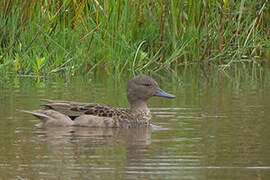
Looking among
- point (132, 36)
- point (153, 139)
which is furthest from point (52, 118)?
point (132, 36)

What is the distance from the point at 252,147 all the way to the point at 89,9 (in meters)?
8.96

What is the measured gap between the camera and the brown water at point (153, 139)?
642 cm

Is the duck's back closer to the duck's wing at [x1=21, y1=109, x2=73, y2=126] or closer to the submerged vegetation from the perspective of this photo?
the duck's wing at [x1=21, y1=109, x2=73, y2=126]

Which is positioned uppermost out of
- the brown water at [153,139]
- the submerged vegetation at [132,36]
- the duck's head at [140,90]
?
the submerged vegetation at [132,36]

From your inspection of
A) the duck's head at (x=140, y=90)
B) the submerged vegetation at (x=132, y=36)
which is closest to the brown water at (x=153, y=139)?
the duck's head at (x=140, y=90)

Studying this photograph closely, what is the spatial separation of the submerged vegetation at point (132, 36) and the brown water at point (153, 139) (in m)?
1.42

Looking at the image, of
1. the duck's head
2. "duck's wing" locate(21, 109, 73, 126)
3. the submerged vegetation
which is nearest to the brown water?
"duck's wing" locate(21, 109, 73, 126)

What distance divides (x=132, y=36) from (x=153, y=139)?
6924mm

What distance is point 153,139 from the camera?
8.30 m

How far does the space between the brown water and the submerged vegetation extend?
1.42 metres

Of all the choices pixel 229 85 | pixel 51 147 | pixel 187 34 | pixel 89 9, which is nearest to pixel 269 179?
pixel 51 147

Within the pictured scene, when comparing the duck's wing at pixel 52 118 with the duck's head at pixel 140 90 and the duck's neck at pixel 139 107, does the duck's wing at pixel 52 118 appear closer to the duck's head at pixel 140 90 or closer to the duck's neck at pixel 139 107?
the duck's neck at pixel 139 107

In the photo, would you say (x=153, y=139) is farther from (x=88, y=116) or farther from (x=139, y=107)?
(x=139, y=107)

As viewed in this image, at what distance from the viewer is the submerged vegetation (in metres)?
13.9
